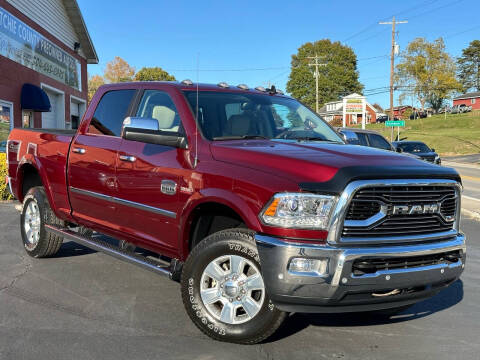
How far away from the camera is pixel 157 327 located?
395cm

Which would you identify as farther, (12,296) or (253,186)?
(12,296)

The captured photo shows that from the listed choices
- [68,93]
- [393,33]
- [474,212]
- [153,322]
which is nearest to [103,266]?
[153,322]

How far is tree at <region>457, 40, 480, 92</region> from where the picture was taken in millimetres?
104175

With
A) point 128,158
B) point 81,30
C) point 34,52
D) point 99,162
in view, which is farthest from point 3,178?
point 81,30

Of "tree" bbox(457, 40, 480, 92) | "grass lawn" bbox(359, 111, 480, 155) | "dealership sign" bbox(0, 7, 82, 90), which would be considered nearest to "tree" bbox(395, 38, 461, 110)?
"grass lawn" bbox(359, 111, 480, 155)

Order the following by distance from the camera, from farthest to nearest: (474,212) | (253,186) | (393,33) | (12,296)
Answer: (393,33), (474,212), (12,296), (253,186)

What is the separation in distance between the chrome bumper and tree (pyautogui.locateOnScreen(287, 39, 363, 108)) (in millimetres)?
81724

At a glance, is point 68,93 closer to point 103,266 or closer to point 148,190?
point 103,266

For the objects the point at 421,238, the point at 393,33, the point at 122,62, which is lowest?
the point at 421,238

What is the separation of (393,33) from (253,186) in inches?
1646

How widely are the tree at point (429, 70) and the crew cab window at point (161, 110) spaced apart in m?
73.2

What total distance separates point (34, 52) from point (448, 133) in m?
45.8

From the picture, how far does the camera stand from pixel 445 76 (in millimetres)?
72250

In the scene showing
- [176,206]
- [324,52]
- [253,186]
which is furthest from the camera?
[324,52]
